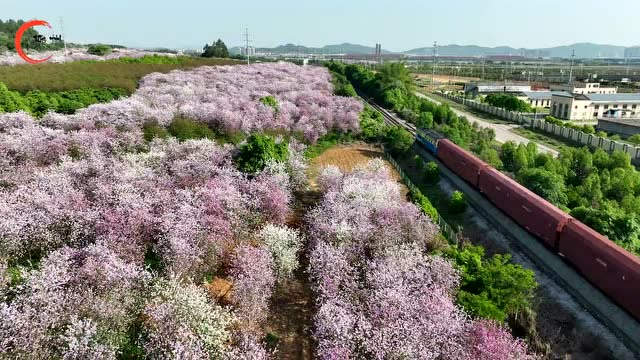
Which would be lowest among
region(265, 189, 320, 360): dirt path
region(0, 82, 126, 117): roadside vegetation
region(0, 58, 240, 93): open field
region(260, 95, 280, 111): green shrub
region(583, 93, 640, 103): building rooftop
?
region(265, 189, 320, 360): dirt path

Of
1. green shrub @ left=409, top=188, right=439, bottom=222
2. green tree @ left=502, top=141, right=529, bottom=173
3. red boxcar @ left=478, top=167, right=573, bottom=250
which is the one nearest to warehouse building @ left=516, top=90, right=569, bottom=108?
green tree @ left=502, top=141, right=529, bottom=173

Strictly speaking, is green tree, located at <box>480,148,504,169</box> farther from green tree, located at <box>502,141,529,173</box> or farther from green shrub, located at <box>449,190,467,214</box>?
green shrub, located at <box>449,190,467,214</box>

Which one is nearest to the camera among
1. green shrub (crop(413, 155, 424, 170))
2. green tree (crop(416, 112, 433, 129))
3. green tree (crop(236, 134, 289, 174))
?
green tree (crop(236, 134, 289, 174))

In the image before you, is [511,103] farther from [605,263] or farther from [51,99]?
[51,99]

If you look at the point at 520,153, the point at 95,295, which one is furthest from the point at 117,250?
the point at 520,153

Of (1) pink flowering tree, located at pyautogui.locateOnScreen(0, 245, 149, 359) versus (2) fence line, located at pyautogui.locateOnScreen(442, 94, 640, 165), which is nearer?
(1) pink flowering tree, located at pyautogui.locateOnScreen(0, 245, 149, 359)

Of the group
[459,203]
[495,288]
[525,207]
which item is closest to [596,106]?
[459,203]

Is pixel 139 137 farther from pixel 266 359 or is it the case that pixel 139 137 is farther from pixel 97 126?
pixel 266 359
